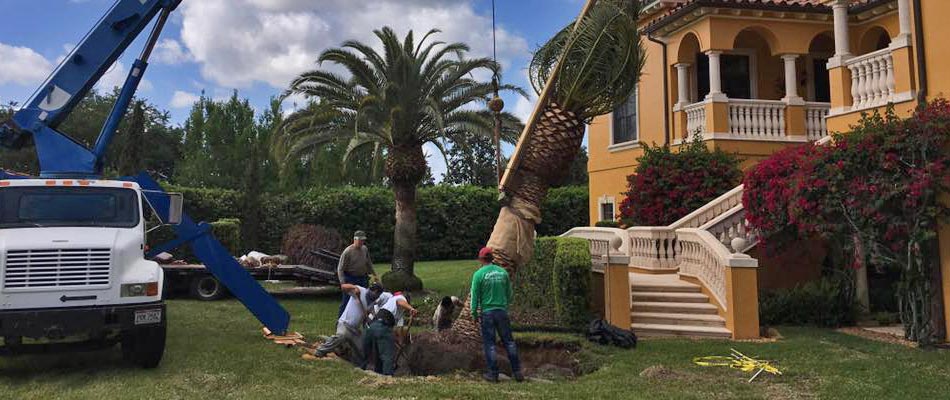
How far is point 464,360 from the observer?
8633mm

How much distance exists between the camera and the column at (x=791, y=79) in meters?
16.2

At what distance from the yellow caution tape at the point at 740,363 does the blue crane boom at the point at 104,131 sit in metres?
6.11

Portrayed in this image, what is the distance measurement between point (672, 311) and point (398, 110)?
8151 mm

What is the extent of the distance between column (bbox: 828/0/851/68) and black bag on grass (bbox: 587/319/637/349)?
709cm

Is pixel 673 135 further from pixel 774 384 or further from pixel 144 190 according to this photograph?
pixel 144 190

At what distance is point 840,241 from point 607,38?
5150 mm

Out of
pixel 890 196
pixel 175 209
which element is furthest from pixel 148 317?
pixel 890 196

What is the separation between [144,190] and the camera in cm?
932

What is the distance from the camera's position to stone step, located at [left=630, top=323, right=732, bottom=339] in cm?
1048

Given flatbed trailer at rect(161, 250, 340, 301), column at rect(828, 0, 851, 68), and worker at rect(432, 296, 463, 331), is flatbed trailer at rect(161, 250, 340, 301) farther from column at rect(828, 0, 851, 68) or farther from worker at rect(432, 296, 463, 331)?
column at rect(828, 0, 851, 68)

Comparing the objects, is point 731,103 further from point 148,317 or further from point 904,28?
point 148,317

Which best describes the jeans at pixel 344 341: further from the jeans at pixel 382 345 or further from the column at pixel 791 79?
the column at pixel 791 79

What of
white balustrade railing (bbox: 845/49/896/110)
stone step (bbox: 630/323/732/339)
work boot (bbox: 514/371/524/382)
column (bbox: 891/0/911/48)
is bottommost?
work boot (bbox: 514/371/524/382)

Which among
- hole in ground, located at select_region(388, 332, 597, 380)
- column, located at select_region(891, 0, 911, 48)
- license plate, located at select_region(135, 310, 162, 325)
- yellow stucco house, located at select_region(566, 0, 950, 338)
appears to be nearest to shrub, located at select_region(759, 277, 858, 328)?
yellow stucco house, located at select_region(566, 0, 950, 338)
